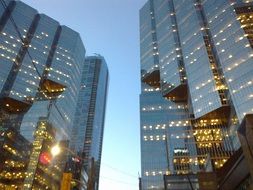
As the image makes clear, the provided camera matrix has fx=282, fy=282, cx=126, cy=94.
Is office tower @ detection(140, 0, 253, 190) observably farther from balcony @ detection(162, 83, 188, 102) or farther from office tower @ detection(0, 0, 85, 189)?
office tower @ detection(0, 0, 85, 189)

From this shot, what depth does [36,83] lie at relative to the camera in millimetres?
161250

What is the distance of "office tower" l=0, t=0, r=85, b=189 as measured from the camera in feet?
456

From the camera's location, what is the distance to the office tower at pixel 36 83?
139000 millimetres

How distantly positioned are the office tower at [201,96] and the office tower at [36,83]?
48816mm

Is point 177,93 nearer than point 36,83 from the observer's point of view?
No

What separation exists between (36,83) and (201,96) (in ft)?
301

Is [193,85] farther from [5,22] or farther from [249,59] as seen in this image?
[5,22]

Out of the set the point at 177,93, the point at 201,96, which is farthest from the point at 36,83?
Result: the point at 201,96

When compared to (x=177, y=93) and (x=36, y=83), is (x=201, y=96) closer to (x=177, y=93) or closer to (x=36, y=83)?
(x=177, y=93)

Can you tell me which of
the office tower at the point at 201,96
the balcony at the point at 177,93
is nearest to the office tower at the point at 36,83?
the office tower at the point at 201,96

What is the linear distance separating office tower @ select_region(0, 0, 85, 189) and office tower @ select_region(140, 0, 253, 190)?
1922 inches

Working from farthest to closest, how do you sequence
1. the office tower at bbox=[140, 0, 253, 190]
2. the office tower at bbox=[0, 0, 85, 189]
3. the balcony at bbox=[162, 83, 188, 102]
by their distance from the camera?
the balcony at bbox=[162, 83, 188, 102]
the office tower at bbox=[0, 0, 85, 189]
the office tower at bbox=[140, 0, 253, 190]

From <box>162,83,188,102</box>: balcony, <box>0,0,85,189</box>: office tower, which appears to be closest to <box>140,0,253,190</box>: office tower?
<box>162,83,188,102</box>: balcony

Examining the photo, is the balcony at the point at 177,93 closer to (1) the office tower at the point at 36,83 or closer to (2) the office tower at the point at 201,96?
(2) the office tower at the point at 201,96
